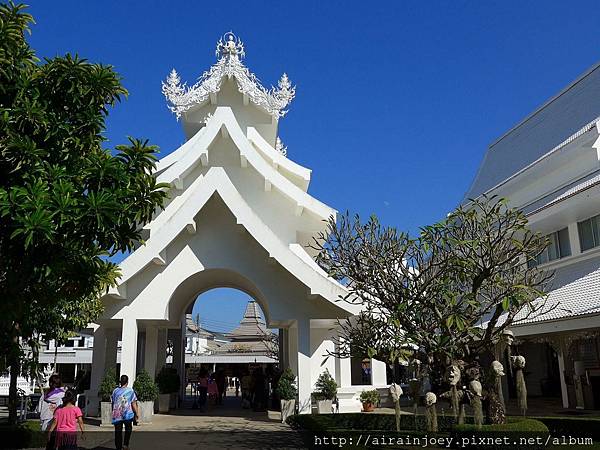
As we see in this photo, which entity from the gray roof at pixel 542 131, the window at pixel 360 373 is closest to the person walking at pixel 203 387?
the window at pixel 360 373

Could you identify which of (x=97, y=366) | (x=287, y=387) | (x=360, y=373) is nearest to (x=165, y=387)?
(x=97, y=366)

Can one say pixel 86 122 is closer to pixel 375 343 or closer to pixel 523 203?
pixel 375 343

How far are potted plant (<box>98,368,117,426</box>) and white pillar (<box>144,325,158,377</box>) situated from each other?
6.46 ft

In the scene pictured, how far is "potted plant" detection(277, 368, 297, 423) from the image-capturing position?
51.0 feet

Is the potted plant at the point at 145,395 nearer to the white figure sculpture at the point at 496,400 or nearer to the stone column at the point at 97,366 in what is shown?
the stone column at the point at 97,366

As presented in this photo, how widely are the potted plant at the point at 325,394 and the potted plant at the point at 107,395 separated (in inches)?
208

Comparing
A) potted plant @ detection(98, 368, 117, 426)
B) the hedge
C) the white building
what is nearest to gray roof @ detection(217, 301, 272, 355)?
the white building

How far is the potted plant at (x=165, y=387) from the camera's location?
60.8 feet

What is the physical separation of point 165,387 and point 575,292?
12706mm

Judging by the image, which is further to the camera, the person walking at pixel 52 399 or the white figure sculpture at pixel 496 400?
the person walking at pixel 52 399

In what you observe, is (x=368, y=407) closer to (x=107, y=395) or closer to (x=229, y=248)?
(x=229, y=248)

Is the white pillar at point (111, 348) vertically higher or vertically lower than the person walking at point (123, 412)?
higher

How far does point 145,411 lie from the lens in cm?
1509

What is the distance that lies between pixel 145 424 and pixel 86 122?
9466 millimetres
